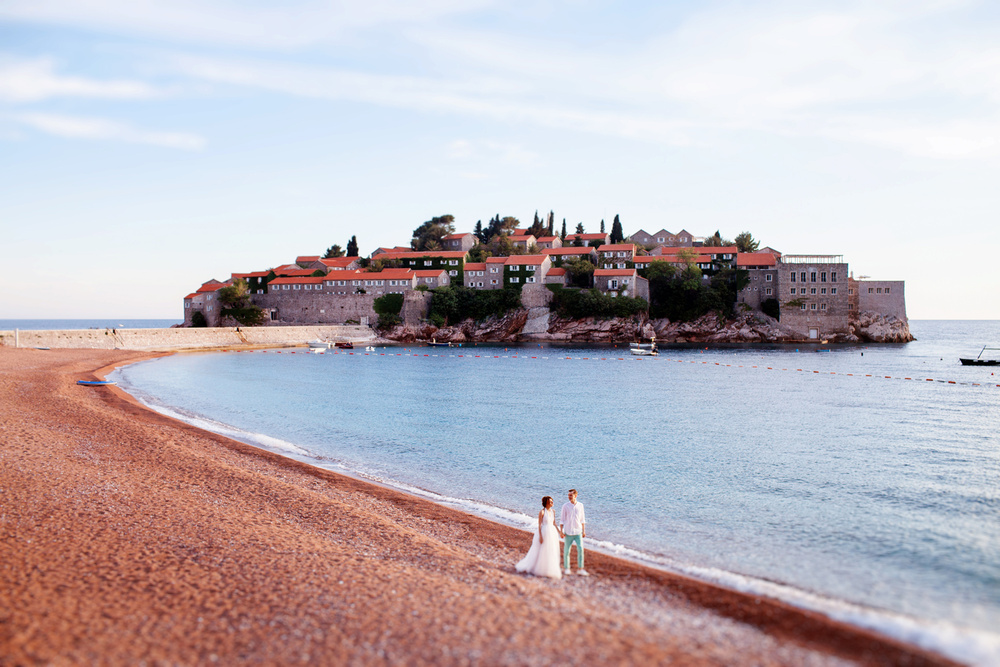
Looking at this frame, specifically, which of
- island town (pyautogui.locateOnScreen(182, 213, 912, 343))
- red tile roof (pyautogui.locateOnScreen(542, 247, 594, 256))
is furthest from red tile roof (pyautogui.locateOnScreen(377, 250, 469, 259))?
red tile roof (pyautogui.locateOnScreen(542, 247, 594, 256))

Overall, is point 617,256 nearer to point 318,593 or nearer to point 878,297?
point 878,297

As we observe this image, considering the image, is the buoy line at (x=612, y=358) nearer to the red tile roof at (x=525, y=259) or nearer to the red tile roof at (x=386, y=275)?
the red tile roof at (x=386, y=275)

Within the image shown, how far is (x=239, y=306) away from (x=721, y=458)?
82505 mm

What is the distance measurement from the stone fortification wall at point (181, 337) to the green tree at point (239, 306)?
6432 mm

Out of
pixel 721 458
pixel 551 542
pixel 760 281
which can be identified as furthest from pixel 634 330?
pixel 551 542

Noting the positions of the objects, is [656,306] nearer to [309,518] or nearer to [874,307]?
[874,307]

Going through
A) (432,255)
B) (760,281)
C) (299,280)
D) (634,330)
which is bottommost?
(634,330)

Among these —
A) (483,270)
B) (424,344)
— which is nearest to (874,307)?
(483,270)

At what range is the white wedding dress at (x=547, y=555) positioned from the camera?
9.98 metres

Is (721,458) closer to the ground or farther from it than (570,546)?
closer to the ground

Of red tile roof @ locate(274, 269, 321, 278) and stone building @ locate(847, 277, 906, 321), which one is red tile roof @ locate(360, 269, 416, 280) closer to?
red tile roof @ locate(274, 269, 321, 278)

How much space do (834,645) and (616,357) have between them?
2249 inches

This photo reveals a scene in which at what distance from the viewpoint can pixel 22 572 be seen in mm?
8672

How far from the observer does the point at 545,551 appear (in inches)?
396
